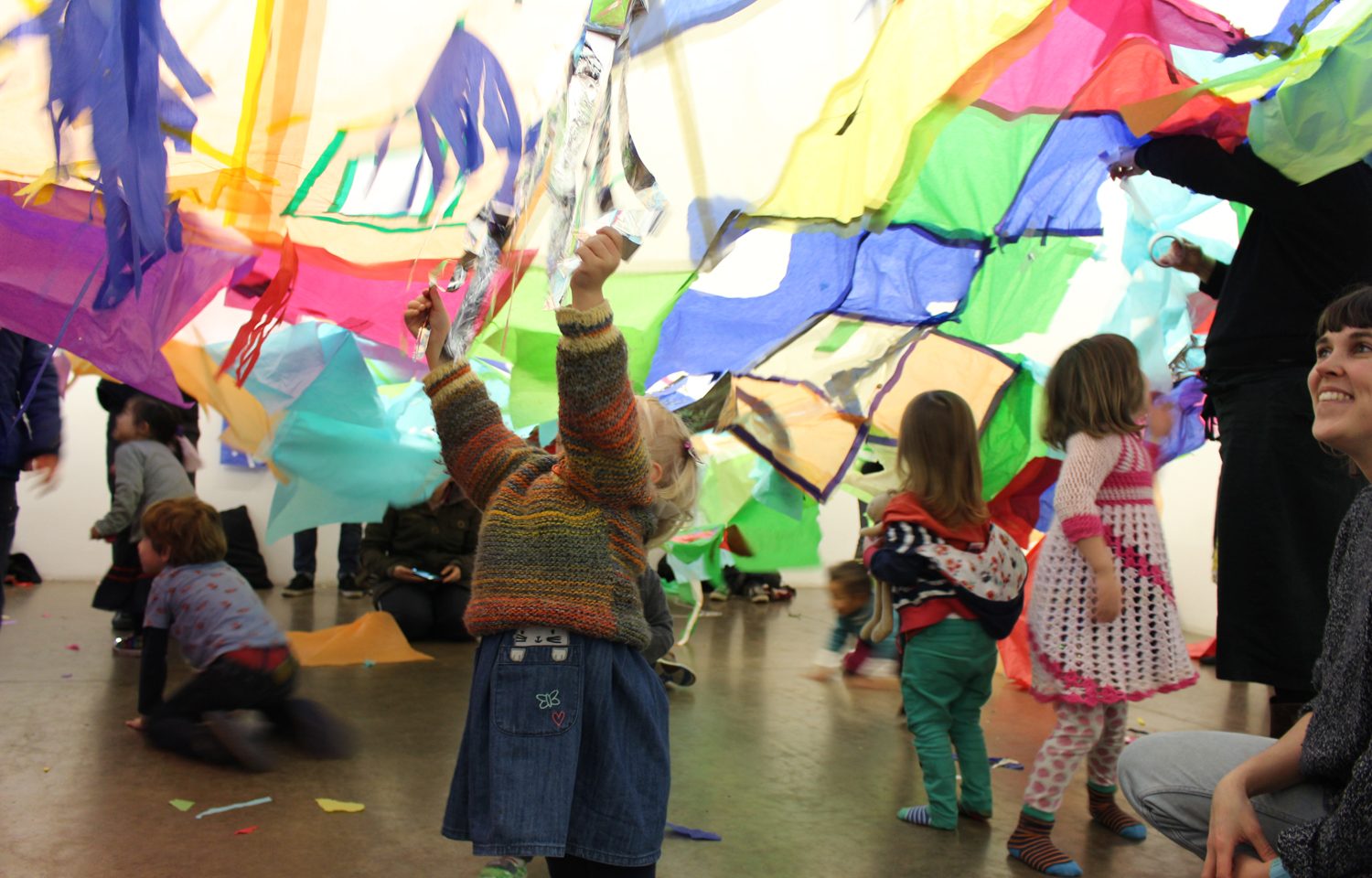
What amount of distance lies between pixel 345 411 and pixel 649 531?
5.43 feet

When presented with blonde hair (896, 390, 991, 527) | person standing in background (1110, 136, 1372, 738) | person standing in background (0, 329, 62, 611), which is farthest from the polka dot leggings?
person standing in background (0, 329, 62, 611)

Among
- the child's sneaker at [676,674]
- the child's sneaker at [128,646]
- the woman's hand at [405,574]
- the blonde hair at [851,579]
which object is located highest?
the blonde hair at [851,579]

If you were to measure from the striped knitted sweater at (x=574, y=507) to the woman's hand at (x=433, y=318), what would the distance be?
58mm

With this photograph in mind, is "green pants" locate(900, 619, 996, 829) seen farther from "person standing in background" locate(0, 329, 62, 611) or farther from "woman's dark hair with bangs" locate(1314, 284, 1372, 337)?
"person standing in background" locate(0, 329, 62, 611)

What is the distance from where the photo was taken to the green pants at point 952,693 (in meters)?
2.45

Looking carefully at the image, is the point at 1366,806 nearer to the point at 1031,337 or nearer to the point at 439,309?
the point at 439,309

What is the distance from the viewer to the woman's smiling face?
1217 millimetres

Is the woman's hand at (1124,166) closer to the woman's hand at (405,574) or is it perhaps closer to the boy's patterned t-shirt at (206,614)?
the boy's patterned t-shirt at (206,614)

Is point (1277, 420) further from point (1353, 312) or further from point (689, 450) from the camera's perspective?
point (689, 450)

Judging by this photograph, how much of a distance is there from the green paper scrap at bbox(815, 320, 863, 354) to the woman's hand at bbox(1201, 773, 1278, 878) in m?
1.81

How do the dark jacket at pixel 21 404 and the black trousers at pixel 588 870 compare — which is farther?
A: the dark jacket at pixel 21 404

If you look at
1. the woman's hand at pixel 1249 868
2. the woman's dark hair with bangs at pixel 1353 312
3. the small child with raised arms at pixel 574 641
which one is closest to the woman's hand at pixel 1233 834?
the woman's hand at pixel 1249 868

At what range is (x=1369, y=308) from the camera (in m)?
1.22

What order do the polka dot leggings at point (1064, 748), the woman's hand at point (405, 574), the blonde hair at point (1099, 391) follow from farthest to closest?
1. the woman's hand at point (405, 574)
2. the blonde hair at point (1099, 391)
3. the polka dot leggings at point (1064, 748)
